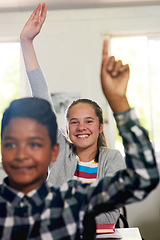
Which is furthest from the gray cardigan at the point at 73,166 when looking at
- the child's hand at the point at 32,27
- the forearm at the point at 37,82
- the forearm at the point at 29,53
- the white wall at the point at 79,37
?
the white wall at the point at 79,37

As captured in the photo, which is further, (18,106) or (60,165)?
(60,165)

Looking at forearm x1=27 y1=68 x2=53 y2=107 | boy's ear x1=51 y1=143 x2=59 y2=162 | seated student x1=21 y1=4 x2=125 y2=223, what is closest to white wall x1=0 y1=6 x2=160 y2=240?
seated student x1=21 y1=4 x2=125 y2=223

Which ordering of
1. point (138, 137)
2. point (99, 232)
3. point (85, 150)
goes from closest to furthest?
point (138, 137)
point (99, 232)
point (85, 150)

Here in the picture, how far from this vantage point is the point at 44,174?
28.9 inches

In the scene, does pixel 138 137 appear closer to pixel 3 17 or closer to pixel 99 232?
pixel 99 232

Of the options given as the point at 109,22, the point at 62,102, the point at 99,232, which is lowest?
the point at 99,232

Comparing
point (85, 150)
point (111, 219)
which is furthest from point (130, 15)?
point (111, 219)

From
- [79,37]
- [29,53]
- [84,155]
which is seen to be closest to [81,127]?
[84,155]

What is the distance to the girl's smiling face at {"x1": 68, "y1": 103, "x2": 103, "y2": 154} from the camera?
1.64 m

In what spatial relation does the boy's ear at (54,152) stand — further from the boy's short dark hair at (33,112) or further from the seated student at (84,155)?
the seated student at (84,155)

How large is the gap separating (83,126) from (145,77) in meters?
2.59

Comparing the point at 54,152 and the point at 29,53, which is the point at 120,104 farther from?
the point at 29,53

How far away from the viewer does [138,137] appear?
27.6 inches

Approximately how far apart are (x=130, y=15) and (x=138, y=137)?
3.58 meters
